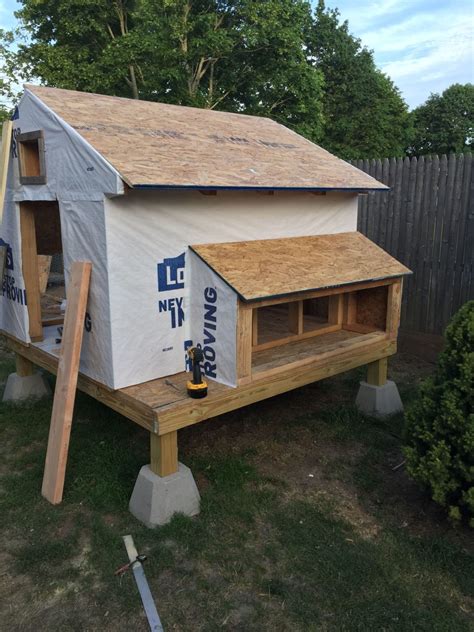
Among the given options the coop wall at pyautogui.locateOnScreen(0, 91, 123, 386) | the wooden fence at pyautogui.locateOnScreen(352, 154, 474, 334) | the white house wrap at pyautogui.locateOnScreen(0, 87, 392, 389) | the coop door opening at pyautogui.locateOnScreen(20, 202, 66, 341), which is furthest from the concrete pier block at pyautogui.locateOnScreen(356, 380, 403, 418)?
the coop door opening at pyautogui.locateOnScreen(20, 202, 66, 341)

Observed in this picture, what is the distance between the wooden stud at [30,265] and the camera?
500cm

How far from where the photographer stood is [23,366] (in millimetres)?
6082

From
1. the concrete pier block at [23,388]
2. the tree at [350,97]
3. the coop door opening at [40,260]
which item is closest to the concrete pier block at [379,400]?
the coop door opening at [40,260]

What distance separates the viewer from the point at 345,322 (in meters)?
5.80

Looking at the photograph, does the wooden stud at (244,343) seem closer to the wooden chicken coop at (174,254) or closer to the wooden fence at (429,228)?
the wooden chicken coop at (174,254)

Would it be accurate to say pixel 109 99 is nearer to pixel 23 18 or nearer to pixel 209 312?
pixel 209 312

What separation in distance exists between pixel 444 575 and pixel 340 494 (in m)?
1.11

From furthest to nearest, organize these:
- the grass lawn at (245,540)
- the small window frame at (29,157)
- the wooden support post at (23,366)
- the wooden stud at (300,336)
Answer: the wooden support post at (23,366) < the wooden stud at (300,336) < the small window frame at (29,157) < the grass lawn at (245,540)

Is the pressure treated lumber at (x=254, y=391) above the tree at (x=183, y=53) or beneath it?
beneath

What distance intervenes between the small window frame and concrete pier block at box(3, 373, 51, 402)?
2521 mm

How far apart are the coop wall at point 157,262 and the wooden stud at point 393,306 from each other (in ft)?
5.65

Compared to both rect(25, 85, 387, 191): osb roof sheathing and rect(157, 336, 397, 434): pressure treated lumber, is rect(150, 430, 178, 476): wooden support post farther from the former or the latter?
rect(25, 85, 387, 191): osb roof sheathing

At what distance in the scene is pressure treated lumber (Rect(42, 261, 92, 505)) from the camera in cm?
389

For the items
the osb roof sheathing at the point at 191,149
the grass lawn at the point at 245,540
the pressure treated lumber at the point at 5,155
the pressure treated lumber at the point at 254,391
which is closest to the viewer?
the grass lawn at the point at 245,540
